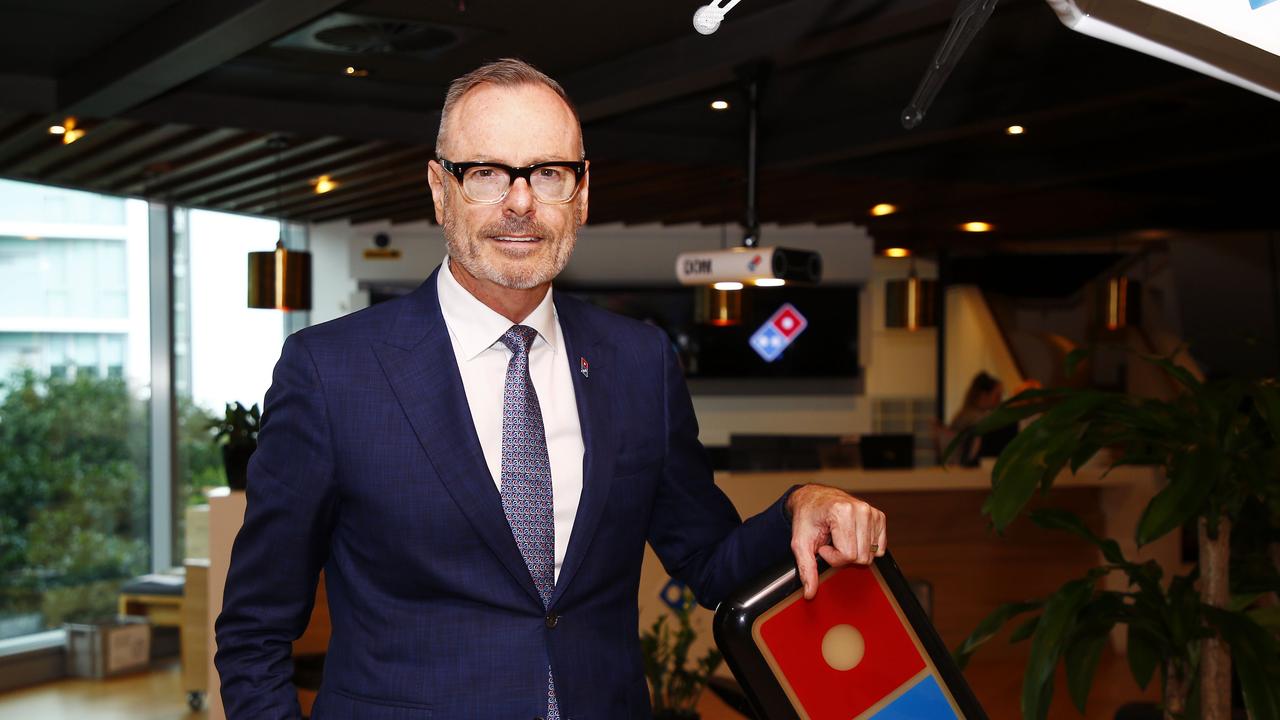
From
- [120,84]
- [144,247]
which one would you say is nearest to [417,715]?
[120,84]

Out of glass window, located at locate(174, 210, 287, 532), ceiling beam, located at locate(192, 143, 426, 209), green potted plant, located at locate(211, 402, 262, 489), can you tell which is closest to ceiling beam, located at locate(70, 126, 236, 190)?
ceiling beam, located at locate(192, 143, 426, 209)

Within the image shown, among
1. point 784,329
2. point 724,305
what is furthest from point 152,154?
point 784,329

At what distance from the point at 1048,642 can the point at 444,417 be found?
1476mm

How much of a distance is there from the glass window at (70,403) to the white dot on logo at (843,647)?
741cm

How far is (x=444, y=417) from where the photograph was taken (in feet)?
4.46

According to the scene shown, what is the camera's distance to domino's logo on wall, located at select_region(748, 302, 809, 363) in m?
10.5

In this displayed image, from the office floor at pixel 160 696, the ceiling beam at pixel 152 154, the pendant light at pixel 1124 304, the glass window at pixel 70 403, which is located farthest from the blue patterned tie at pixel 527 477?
the pendant light at pixel 1124 304

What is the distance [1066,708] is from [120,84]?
494 centimetres

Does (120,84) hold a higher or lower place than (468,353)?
higher

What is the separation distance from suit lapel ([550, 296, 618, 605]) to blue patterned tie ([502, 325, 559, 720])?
3cm

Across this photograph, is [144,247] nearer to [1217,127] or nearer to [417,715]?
[1217,127]

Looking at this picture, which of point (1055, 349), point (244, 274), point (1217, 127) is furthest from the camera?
point (1055, 349)

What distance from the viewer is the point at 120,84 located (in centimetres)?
475

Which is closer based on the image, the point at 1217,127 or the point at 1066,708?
the point at 1066,708
